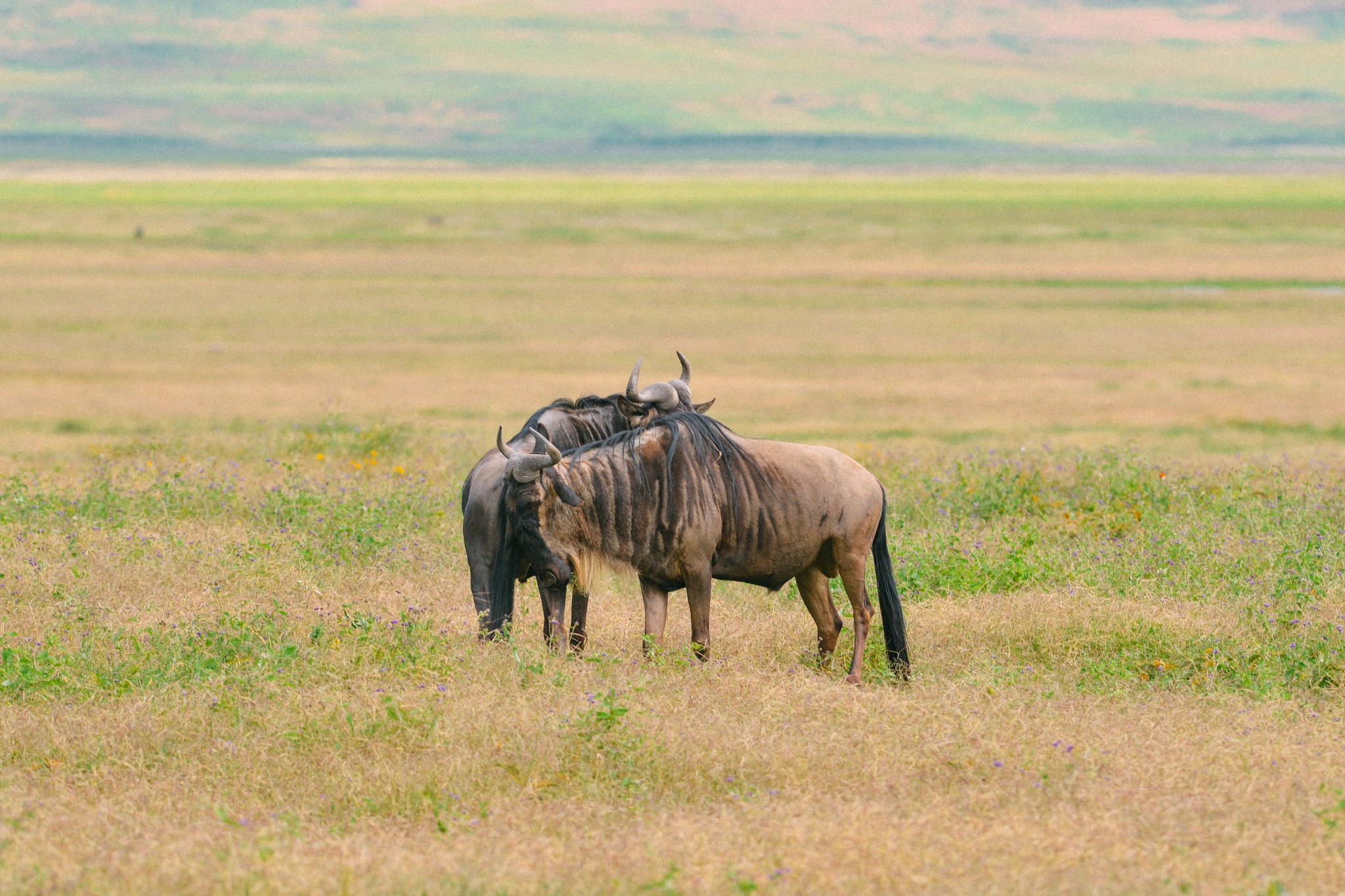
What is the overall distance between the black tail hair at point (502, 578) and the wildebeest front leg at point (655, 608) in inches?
28.0

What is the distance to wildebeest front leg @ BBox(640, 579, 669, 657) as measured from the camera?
27.0 feet

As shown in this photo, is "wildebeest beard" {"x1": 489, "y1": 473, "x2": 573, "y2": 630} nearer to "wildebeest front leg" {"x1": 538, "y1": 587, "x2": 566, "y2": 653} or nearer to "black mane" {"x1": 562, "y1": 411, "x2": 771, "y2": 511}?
"wildebeest front leg" {"x1": 538, "y1": 587, "x2": 566, "y2": 653}

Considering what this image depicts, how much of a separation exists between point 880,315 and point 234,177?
371 ft

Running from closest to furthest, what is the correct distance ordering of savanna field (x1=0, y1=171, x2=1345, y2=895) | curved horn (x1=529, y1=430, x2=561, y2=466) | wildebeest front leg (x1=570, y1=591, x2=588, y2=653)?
savanna field (x1=0, y1=171, x2=1345, y2=895) → curved horn (x1=529, y1=430, x2=561, y2=466) → wildebeest front leg (x1=570, y1=591, x2=588, y2=653)

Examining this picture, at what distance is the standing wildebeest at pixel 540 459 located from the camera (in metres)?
8.35

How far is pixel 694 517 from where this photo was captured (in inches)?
318

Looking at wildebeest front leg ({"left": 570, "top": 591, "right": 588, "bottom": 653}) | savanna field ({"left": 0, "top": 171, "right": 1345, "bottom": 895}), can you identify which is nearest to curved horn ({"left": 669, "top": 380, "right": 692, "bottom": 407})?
savanna field ({"left": 0, "top": 171, "right": 1345, "bottom": 895})

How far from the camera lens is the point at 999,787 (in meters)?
6.32

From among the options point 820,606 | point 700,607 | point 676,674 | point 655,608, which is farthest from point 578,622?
point 820,606

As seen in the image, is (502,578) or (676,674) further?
(502,578)

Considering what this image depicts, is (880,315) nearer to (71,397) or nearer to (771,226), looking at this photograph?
(71,397)

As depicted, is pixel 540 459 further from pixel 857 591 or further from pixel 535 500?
pixel 857 591

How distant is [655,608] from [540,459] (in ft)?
3.48

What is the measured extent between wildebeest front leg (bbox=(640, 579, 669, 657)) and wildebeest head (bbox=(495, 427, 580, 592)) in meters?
0.46
